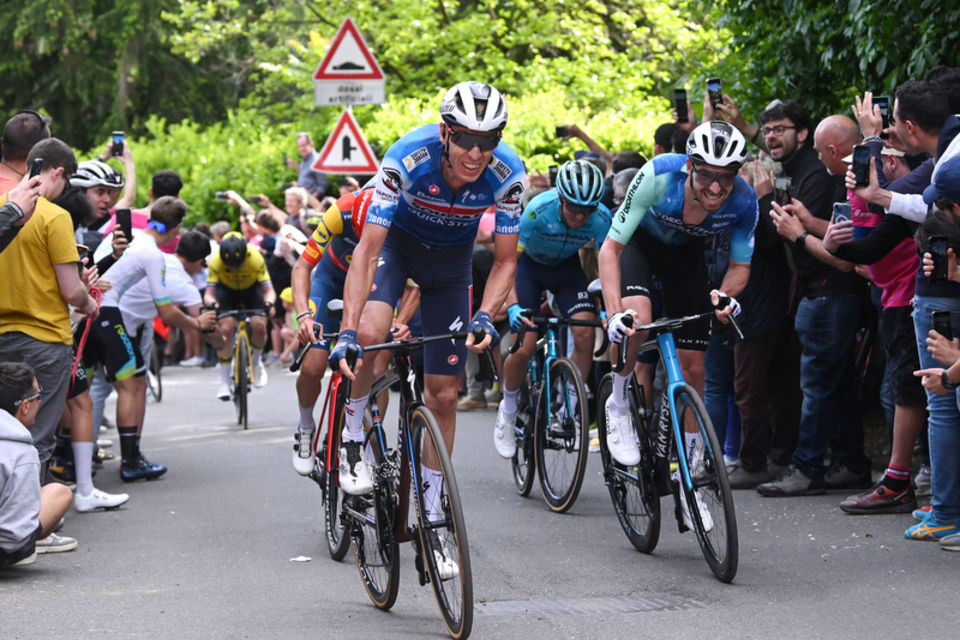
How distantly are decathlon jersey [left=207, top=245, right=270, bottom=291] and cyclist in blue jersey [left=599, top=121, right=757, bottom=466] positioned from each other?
756 centimetres

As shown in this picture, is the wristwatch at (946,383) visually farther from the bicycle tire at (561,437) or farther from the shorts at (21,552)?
the shorts at (21,552)

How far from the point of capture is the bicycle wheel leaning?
6141mm

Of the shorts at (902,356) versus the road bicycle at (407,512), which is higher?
the shorts at (902,356)

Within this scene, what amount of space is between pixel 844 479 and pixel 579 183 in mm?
2506

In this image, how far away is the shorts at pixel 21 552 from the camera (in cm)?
692

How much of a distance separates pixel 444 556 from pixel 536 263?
13.2ft

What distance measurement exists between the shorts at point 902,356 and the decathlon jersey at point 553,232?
208 cm

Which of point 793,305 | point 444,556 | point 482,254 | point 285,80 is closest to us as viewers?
point 444,556

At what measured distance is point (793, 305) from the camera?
900 cm

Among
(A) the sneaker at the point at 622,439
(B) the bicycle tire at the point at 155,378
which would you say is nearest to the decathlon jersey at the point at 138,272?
(A) the sneaker at the point at 622,439

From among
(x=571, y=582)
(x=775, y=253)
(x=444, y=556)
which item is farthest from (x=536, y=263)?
(x=444, y=556)

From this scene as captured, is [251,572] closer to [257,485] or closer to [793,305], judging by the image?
[257,485]

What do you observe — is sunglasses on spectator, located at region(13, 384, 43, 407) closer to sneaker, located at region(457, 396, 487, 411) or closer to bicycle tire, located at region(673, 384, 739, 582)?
bicycle tire, located at region(673, 384, 739, 582)

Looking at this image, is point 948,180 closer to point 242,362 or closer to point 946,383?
point 946,383
